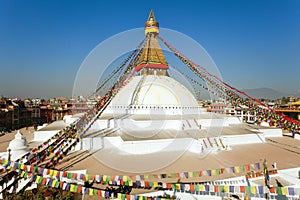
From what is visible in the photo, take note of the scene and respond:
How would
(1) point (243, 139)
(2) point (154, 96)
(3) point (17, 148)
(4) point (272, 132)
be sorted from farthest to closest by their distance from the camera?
(2) point (154, 96) < (4) point (272, 132) < (1) point (243, 139) < (3) point (17, 148)

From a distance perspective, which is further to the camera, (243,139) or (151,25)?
(151,25)

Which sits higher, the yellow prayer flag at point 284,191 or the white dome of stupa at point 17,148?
the white dome of stupa at point 17,148

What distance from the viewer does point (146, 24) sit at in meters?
13.9

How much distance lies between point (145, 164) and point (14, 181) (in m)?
3.38

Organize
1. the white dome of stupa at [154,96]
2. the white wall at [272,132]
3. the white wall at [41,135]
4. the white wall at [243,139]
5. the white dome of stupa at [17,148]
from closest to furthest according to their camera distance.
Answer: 1. the white dome of stupa at [17,148]
2. the white wall at [243,139]
3. the white wall at [41,135]
4. the white wall at [272,132]
5. the white dome of stupa at [154,96]

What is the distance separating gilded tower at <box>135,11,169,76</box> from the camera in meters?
12.4

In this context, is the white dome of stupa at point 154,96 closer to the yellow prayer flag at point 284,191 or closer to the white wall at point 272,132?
the white wall at point 272,132

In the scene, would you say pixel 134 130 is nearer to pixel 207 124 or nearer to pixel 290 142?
pixel 207 124

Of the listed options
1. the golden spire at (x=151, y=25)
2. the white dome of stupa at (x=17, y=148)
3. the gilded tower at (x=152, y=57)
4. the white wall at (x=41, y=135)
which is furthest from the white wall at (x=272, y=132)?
the white wall at (x=41, y=135)

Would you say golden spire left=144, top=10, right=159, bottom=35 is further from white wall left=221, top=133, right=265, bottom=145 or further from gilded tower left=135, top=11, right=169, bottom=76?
white wall left=221, top=133, right=265, bottom=145

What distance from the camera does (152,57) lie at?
1259 centimetres

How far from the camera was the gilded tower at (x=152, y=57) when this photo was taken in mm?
12398

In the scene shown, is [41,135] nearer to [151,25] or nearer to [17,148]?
[17,148]

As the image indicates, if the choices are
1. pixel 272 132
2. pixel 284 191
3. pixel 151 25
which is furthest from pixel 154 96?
pixel 284 191
